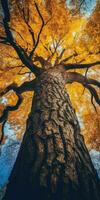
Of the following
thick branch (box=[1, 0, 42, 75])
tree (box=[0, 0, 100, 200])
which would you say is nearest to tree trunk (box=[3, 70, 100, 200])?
tree (box=[0, 0, 100, 200])

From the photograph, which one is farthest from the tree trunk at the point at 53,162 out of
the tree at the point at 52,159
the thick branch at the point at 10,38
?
the thick branch at the point at 10,38

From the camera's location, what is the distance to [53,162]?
293 centimetres

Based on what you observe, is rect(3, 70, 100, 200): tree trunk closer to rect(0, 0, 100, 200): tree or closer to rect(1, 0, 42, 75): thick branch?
rect(0, 0, 100, 200): tree

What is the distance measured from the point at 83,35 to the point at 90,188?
692 centimetres

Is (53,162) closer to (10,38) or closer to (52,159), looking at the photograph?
(52,159)

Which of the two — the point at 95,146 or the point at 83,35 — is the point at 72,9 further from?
the point at 95,146

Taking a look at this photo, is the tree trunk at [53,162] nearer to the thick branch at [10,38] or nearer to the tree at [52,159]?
the tree at [52,159]

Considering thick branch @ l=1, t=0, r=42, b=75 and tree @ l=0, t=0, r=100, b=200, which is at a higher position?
thick branch @ l=1, t=0, r=42, b=75

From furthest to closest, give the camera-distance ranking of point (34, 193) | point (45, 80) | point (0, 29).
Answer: point (0, 29) → point (45, 80) → point (34, 193)

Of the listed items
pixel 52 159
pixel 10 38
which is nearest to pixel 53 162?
pixel 52 159

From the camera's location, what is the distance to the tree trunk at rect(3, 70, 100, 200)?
2482mm

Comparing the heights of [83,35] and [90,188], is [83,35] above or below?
above

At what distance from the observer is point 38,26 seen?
26.9 feet

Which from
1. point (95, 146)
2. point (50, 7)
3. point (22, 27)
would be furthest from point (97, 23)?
point (95, 146)
